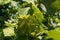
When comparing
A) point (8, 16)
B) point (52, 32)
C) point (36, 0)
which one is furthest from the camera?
point (8, 16)

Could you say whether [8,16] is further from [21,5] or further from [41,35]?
[41,35]

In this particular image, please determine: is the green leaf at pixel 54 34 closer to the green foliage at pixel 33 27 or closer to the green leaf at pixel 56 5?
the green foliage at pixel 33 27

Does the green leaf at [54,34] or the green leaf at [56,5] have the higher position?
the green leaf at [56,5]

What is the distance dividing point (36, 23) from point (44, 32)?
0.16ft

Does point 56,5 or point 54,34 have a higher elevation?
point 56,5

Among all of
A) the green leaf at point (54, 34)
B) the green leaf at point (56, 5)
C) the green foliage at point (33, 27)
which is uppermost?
the green leaf at point (56, 5)

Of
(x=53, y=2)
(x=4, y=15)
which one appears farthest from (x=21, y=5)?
(x=53, y=2)

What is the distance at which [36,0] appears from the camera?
113 centimetres

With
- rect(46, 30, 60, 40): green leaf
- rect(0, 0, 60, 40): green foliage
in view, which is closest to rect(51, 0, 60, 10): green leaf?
rect(0, 0, 60, 40): green foliage

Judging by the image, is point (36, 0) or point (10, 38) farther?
point (36, 0)

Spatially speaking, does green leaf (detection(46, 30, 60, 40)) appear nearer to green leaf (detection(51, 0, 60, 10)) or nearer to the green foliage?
the green foliage

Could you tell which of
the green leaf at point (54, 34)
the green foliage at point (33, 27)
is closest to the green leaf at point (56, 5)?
the green foliage at point (33, 27)

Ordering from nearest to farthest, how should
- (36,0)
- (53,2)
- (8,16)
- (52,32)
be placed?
(52,32) → (53,2) → (36,0) → (8,16)

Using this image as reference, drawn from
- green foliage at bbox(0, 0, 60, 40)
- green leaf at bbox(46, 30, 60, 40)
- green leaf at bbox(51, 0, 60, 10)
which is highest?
green leaf at bbox(51, 0, 60, 10)
